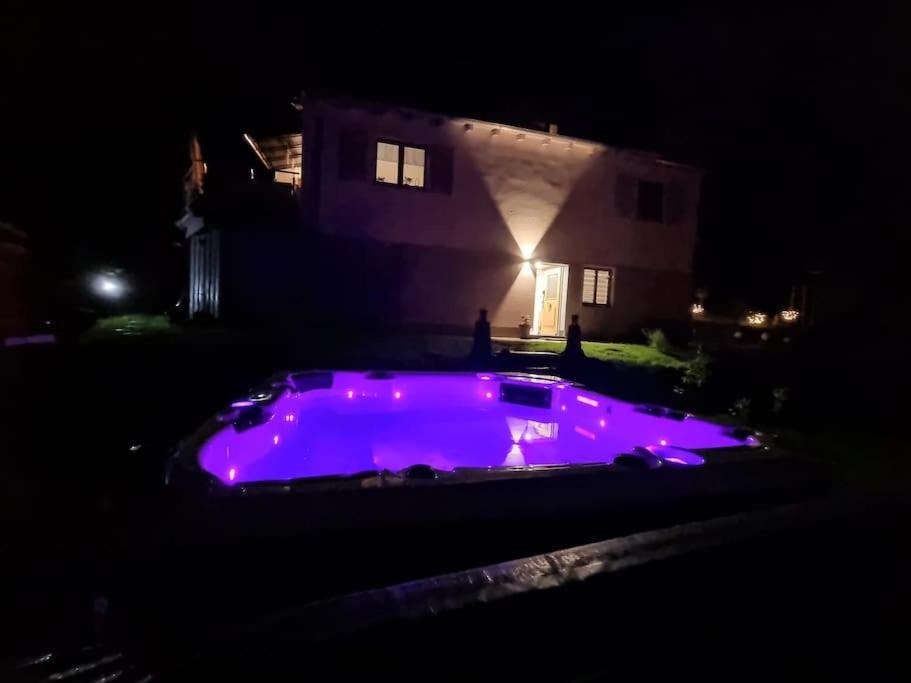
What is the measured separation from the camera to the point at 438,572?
202 cm

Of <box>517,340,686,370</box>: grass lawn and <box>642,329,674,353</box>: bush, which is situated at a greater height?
<box>642,329,674,353</box>: bush

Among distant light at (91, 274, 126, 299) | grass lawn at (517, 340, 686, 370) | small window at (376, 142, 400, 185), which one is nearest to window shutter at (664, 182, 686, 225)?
grass lawn at (517, 340, 686, 370)

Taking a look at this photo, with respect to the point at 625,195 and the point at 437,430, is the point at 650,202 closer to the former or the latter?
the point at 625,195

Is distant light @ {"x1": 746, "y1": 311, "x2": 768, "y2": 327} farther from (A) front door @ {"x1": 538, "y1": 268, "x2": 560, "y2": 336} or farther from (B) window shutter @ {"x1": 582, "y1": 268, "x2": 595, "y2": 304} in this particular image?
(A) front door @ {"x1": 538, "y1": 268, "x2": 560, "y2": 336}

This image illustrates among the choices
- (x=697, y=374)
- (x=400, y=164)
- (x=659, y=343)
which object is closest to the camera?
(x=697, y=374)

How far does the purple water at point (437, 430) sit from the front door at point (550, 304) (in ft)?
18.2

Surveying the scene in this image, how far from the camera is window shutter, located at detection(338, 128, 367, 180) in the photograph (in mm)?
9242

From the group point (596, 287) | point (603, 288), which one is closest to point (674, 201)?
point (603, 288)

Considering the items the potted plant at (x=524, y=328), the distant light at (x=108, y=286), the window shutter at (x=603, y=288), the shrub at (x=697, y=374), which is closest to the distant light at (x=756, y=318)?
the window shutter at (x=603, y=288)

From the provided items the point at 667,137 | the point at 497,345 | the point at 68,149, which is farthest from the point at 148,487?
the point at 68,149

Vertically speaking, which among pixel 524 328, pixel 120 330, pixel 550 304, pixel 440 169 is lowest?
pixel 120 330

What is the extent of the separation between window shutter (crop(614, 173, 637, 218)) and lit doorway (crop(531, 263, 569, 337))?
201cm

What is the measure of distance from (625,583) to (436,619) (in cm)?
77

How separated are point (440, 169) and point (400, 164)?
807mm
